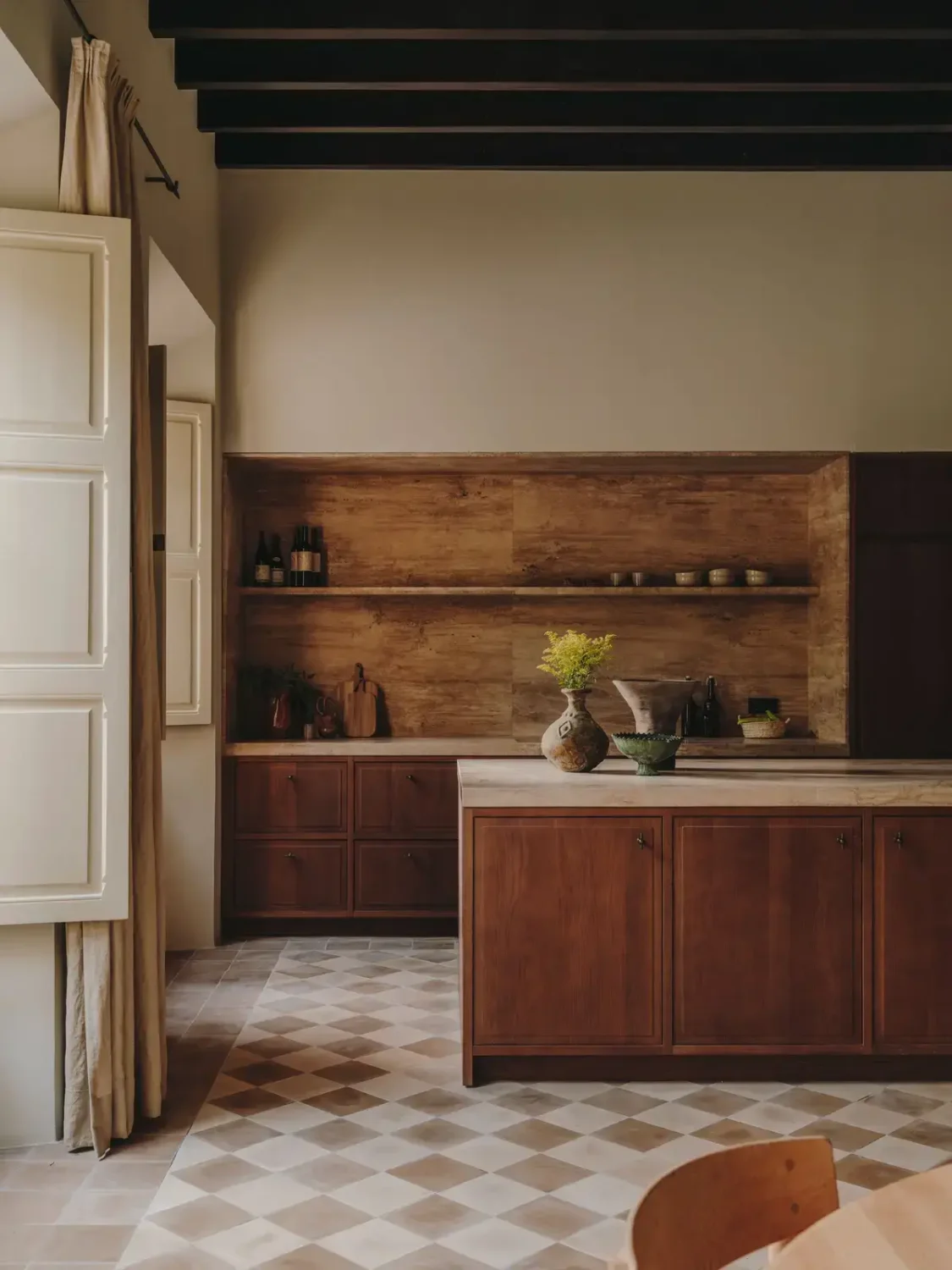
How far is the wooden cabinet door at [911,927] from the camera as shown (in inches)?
146

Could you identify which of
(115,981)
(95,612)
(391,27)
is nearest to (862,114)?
(391,27)

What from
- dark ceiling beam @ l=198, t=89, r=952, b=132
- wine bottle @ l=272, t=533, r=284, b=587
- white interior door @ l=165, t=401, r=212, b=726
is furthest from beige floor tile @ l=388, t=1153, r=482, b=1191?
dark ceiling beam @ l=198, t=89, r=952, b=132

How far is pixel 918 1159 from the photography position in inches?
124

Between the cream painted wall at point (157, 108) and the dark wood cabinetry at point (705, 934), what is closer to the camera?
the cream painted wall at point (157, 108)

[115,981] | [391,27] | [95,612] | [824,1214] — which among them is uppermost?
[391,27]

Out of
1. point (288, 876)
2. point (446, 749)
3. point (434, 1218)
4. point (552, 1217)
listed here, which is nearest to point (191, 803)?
point (288, 876)

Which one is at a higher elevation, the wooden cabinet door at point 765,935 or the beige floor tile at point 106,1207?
the wooden cabinet door at point 765,935

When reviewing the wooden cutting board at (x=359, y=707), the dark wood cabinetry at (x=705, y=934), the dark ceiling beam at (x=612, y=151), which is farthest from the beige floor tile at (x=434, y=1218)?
the dark ceiling beam at (x=612, y=151)

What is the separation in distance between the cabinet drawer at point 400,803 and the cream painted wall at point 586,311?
→ 1.61m

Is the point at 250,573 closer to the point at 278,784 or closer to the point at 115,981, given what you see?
the point at 278,784

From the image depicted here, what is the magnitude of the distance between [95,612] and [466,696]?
321 centimetres

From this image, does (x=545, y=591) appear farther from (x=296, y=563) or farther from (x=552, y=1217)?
(x=552, y=1217)

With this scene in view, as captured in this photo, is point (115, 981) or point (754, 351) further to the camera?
point (754, 351)

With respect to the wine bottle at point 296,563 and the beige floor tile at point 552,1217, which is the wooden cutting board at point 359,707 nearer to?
the wine bottle at point 296,563
